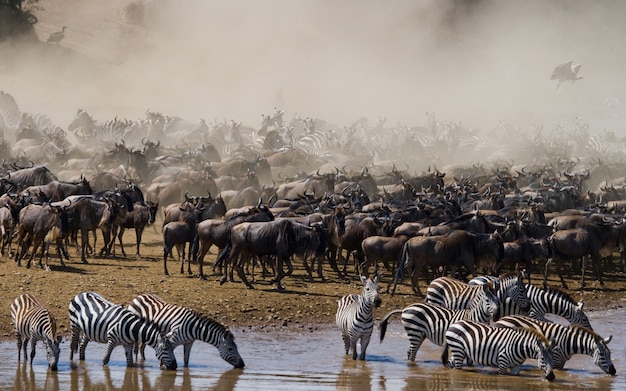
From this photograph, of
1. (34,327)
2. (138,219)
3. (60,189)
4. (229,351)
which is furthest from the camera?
(60,189)

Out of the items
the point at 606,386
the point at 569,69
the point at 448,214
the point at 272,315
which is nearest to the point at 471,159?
the point at 569,69

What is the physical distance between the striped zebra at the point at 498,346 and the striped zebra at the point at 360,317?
102cm

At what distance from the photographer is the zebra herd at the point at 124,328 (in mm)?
13344

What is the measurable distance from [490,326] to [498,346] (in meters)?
0.35

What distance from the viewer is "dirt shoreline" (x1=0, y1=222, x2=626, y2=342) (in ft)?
56.5

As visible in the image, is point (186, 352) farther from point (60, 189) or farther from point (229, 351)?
point (60, 189)

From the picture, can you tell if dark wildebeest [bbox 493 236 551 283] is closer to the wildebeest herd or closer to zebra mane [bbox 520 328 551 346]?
the wildebeest herd

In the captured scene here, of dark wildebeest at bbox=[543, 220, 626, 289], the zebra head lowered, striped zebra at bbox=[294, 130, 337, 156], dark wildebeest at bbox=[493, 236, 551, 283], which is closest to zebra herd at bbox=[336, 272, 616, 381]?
the zebra head lowered

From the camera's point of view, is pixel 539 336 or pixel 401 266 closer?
pixel 539 336

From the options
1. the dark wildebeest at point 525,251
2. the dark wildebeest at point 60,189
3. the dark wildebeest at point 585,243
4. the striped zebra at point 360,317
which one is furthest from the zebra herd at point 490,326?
the dark wildebeest at point 60,189

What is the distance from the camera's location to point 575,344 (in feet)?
46.3

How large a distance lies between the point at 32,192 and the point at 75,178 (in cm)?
876

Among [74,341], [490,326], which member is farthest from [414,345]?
[74,341]

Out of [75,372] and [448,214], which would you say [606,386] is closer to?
[75,372]
